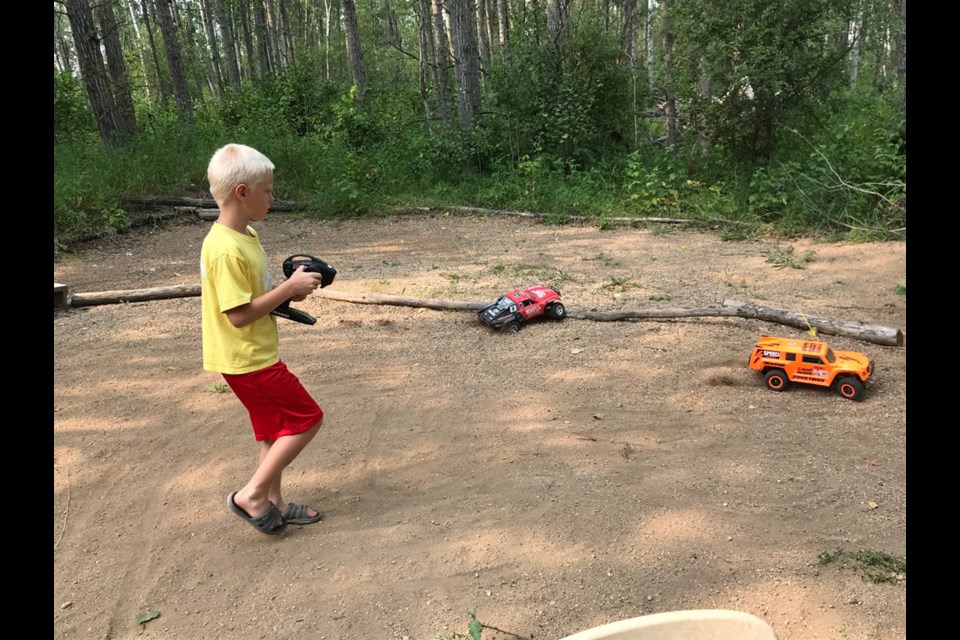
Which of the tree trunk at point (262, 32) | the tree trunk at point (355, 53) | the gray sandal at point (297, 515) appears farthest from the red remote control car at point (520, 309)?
the tree trunk at point (262, 32)

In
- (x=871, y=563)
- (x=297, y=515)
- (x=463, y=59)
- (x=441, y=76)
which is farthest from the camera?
(x=441, y=76)

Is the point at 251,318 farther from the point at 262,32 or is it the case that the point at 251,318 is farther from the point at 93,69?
the point at 262,32

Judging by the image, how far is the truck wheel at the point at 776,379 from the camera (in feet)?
16.1

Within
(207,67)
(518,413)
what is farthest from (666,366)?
(207,67)

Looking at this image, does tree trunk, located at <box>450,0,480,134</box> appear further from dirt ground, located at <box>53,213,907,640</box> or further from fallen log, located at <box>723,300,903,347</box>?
fallen log, located at <box>723,300,903,347</box>

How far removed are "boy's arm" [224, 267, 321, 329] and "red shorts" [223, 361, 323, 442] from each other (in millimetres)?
277

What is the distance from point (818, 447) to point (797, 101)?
9.03 meters

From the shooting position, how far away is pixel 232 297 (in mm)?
2773

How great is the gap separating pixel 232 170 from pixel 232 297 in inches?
21.7

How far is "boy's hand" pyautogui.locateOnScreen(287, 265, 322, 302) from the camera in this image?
282 cm

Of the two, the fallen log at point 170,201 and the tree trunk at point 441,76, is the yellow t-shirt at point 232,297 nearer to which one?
the fallen log at point 170,201

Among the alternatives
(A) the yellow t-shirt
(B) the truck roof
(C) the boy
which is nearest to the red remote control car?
(B) the truck roof

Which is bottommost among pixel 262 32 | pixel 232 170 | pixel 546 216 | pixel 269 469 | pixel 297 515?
pixel 297 515

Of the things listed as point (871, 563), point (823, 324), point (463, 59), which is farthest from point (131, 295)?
point (463, 59)
